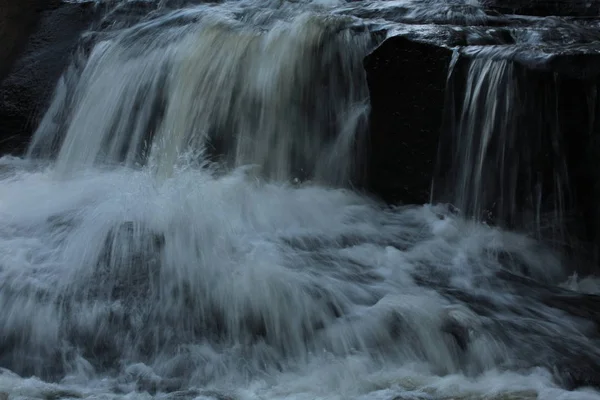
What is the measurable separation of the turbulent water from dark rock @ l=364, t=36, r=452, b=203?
0.73ft

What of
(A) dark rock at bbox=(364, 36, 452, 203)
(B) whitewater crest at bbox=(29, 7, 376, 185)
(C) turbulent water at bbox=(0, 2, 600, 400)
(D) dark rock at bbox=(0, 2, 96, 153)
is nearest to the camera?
(C) turbulent water at bbox=(0, 2, 600, 400)

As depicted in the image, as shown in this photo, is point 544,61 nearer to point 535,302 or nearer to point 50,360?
point 535,302

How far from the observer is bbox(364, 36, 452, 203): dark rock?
507 centimetres

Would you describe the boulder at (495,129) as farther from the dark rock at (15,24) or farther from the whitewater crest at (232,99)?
the dark rock at (15,24)

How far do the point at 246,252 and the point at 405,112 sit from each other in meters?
1.71

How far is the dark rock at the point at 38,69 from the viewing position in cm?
722

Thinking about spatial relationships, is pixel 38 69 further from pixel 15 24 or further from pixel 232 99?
pixel 232 99

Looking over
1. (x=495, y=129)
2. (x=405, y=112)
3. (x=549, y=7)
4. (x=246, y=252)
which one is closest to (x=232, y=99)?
(x=405, y=112)

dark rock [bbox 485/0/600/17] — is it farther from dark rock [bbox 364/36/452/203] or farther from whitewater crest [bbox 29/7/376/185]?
dark rock [bbox 364/36/452/203]

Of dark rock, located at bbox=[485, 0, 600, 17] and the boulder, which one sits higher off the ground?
→ dark rock, located at bbox=[485, 0, 600, 17]

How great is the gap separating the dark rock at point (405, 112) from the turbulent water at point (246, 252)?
22cm

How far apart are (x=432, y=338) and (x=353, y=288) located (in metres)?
0.68

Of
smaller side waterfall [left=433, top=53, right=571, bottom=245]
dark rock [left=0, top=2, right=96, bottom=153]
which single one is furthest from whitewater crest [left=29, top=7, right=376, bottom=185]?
smaller side waterfall [left=433, top=53, right=571, bottom=245]

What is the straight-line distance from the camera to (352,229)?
4945mm
